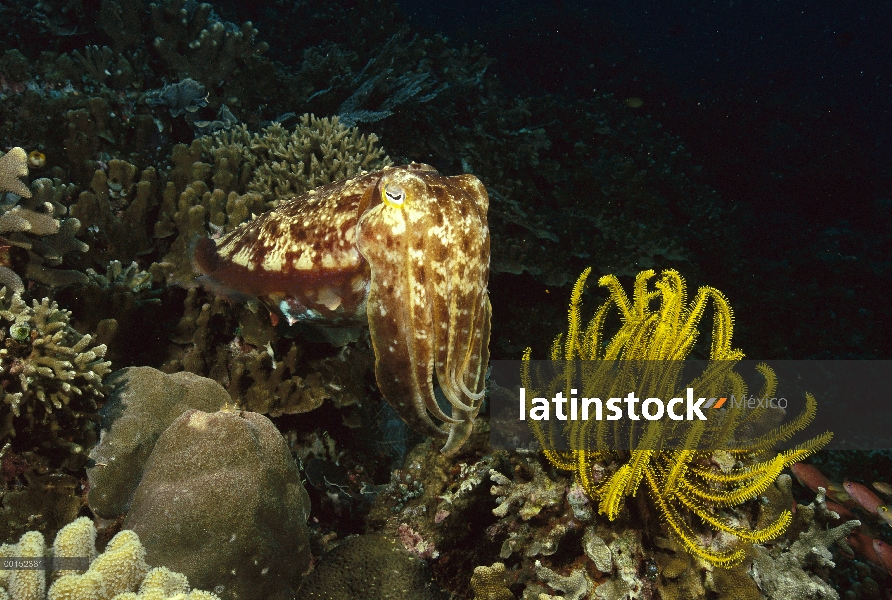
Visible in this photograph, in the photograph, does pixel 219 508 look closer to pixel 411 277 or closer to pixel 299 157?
pixel 411 277

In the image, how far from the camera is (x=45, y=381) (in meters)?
2.67

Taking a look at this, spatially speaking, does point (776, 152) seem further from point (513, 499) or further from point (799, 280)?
point (513, 499)

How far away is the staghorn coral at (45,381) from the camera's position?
259cm

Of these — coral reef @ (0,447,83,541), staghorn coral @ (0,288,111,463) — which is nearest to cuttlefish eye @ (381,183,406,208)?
staghorn coral @ (0,288,111,463)

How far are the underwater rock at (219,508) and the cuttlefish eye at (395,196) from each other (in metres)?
1.51

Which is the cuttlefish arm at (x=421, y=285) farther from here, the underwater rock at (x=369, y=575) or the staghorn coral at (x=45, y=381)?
the staghorn coral at (x=45, y=381)

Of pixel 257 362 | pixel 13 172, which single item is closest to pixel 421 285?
pixel 257 362

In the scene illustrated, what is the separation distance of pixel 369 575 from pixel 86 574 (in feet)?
5.63

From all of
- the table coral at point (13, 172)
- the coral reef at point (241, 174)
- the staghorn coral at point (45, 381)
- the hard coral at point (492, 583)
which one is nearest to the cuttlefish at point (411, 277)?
the hard coral at point (492, 583)

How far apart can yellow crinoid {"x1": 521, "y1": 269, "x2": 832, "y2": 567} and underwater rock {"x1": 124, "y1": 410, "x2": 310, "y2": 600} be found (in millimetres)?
1689

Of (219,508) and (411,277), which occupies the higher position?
(411,277)

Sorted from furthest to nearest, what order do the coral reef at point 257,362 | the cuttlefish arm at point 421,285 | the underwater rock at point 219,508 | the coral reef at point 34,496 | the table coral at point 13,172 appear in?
the coral reef at point 257,362 → the table coral at point 13,172 → the coral reef at point 34,496 → the underwater rock at point 219,508 → the cuttlefish arm at point 421,285

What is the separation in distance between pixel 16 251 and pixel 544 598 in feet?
12.8

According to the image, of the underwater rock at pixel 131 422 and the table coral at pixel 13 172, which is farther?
the table coral at pixel 13 172
